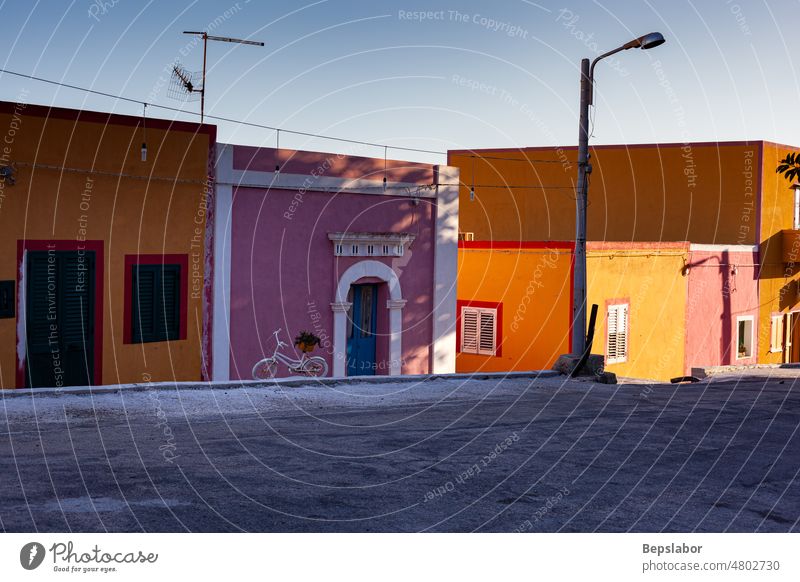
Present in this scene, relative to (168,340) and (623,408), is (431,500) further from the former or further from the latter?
(168,340)

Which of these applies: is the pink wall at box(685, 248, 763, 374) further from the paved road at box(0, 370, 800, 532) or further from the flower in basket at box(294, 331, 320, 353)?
the paved road at box(0, 370, 800, 532)

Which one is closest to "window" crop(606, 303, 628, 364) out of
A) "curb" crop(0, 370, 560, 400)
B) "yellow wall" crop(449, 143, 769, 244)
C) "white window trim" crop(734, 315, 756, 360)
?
"yellow wall" crop(449, 143, 769, 244)

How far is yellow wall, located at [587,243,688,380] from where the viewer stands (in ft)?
70.3

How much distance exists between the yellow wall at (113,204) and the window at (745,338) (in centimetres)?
1891

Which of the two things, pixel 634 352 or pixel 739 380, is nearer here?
pixel 739 380

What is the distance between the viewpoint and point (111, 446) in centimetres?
861

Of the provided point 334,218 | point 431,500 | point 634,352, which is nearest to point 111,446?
point 431,500

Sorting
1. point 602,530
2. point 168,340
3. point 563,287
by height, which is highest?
point 563,287

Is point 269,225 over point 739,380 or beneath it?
over

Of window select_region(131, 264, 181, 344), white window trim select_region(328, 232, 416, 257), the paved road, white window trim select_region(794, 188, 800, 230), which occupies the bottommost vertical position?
the paved road

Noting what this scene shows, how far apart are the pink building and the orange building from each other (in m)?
7.94

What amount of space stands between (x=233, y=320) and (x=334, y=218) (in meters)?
2.91

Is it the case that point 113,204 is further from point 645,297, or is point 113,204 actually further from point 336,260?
point 645,297

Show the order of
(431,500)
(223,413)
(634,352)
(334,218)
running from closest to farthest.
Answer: (431,500) < (223,413) < (334,218) < (634,352)
